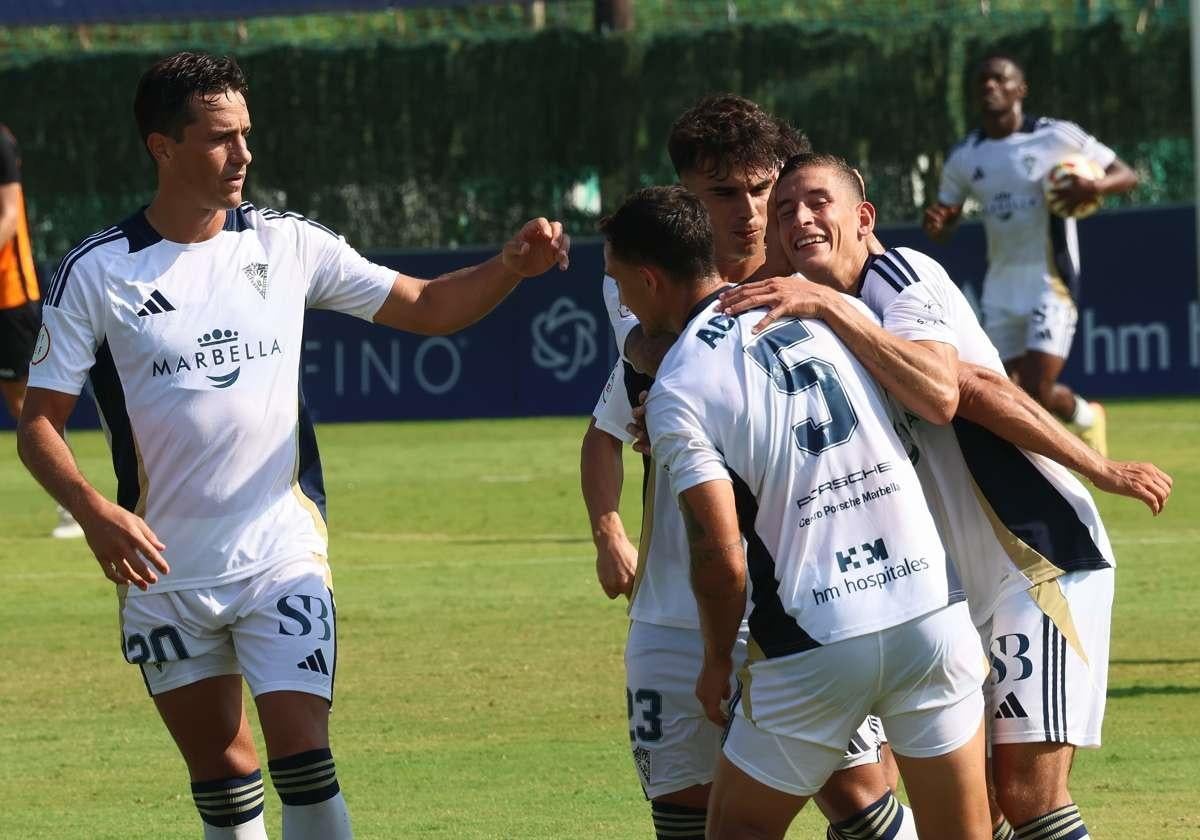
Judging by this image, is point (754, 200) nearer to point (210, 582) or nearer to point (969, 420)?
point (969, 420)

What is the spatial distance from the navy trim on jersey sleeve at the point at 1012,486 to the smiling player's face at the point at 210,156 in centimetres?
211

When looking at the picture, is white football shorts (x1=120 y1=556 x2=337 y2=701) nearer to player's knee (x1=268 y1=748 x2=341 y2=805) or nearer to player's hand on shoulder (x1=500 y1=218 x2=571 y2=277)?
player's knee (x1=268 y1=748 x2=341 y2=805)

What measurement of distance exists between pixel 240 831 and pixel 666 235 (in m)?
2.16

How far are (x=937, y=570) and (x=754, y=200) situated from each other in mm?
1413

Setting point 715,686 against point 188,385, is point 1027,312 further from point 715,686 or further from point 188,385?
point 715,686

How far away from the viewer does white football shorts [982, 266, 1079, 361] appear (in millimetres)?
15930

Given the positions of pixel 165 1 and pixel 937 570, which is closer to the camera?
pixel 937 570

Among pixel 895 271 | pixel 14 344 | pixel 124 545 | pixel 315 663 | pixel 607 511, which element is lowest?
pixel 14 344

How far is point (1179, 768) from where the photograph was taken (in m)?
7.83

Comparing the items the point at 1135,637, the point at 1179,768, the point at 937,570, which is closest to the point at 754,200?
the point at 937,570

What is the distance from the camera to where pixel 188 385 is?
19.9 feet

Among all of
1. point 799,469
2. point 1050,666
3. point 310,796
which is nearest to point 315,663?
point 310,796

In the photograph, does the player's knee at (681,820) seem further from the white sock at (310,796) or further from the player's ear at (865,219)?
the player's ear at (865,219)

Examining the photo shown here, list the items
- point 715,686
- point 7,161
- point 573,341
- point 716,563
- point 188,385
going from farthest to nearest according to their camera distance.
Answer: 1. point 573,341
2. point 7,161
3. point 188,385
4. point 715,686
5. point 716,563
